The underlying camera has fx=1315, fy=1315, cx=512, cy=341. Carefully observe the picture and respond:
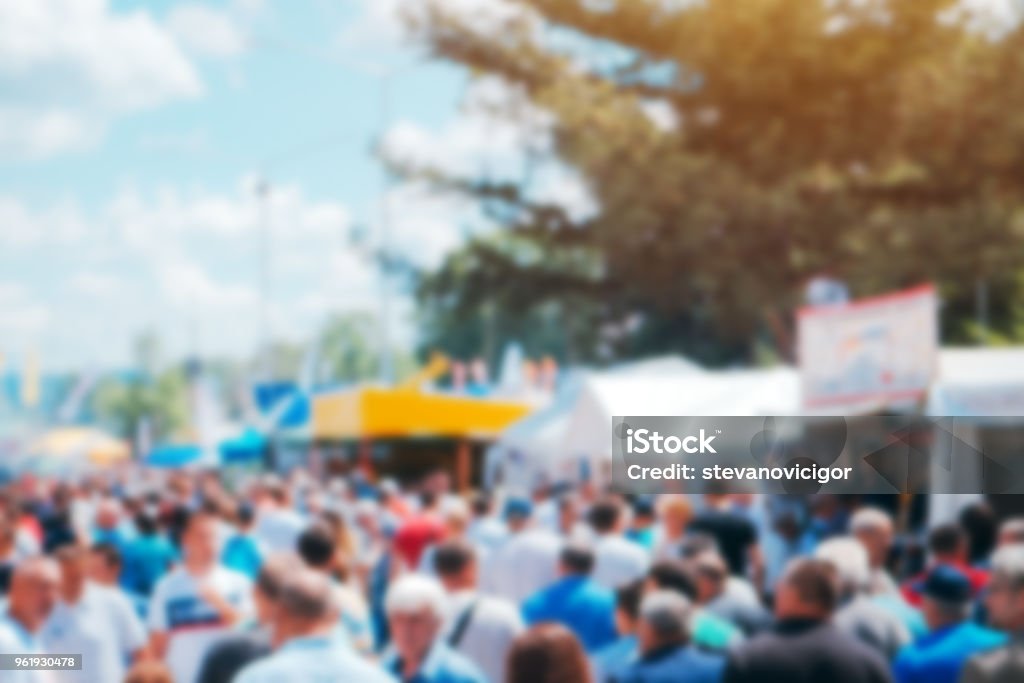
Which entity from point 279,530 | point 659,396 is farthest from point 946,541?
point 279,530

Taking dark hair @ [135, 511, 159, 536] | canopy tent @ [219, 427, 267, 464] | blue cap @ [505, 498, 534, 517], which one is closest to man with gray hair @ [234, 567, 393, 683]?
blue cap @ [505, 498, 534, 517]

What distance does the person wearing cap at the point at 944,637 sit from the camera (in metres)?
5.13

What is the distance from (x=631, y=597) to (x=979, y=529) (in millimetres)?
2726

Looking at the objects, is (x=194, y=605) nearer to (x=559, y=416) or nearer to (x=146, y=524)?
(x=146, y=524)

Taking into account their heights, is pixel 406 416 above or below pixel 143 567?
above

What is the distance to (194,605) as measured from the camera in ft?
21.1

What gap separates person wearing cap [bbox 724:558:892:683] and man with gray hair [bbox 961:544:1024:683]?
0.38m

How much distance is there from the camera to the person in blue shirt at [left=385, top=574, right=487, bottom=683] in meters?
4.81

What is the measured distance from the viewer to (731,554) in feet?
27.0

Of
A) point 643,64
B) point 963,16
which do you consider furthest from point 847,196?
point 643,64

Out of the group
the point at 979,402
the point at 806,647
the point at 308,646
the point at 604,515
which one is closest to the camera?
the point at 308,646

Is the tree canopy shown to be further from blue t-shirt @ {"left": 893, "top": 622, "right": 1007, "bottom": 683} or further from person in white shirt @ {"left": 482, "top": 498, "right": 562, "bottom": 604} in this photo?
blue t-shirt @ {"left": 893, "top": 622, "right": 1007, "bottom": 683}

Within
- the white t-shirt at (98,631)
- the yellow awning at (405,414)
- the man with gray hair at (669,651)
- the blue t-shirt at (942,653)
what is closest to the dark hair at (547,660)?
the man with gray hair at (669,651)

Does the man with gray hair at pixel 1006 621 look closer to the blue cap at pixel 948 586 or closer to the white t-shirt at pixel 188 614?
the blue cap at pixel 948 586
